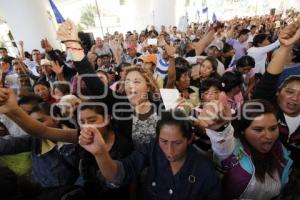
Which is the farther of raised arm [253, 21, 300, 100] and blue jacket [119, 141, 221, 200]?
raised arm [253, 21, 300, 100]

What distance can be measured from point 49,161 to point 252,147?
140 centimetres

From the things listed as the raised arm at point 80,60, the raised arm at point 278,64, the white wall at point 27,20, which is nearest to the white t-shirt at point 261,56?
the raised arm at point 278,64

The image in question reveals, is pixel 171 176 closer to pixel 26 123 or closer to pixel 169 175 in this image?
pixel 169 175

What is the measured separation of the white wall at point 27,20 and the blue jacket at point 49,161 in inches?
261

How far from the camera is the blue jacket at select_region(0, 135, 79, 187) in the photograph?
66.4 inches

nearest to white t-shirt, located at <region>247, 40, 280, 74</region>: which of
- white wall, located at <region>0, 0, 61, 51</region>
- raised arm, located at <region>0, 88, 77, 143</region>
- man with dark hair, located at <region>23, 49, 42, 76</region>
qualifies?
raised arm, located at <region>0, 88, 77, 143</region>

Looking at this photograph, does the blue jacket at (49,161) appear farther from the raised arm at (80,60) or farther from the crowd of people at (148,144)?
the raised arm at (80,60)

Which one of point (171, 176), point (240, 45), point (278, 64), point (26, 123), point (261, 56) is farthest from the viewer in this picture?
point (240, 45)

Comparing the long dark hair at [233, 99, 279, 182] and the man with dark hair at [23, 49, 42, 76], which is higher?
the man with dark hair at [23, 49, 42, 76]

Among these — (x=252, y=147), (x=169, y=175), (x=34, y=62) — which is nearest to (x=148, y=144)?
(x=169, y=175)

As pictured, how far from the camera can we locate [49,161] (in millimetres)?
1700

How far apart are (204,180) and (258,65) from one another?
3183 millimetres

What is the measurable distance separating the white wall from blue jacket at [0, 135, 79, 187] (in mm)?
6628

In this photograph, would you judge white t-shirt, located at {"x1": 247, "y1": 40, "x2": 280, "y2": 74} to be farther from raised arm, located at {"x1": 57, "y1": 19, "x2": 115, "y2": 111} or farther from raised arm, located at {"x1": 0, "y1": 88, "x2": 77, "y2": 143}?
raised arm, located at {"x1": 0, "y1": 88, "x2": 77, "y2": 143}
